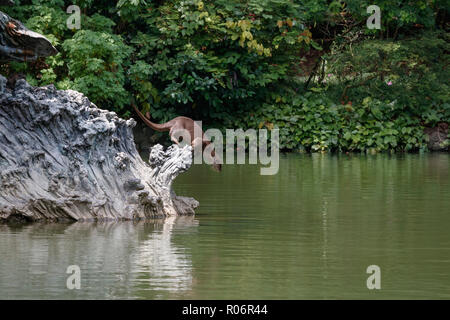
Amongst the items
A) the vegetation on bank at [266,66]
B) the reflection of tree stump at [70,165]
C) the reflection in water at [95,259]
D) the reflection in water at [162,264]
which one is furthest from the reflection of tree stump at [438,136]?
the reflection in water at [162,264]

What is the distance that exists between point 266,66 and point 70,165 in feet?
48.9

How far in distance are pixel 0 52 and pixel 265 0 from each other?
13.8 metres

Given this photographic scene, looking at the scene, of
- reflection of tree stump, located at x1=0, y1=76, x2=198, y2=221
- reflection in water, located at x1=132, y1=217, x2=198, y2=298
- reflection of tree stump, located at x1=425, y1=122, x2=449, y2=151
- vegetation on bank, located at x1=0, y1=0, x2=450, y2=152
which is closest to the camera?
reflection in water, located at x1=132, y1=217, x2=198, y2=298

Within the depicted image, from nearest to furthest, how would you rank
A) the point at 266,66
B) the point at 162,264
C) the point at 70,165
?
1. the point at 162,264
2. the point at 70,165
3. the point at 266,66

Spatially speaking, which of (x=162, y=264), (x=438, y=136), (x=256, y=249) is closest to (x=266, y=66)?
(x=438, y=136)

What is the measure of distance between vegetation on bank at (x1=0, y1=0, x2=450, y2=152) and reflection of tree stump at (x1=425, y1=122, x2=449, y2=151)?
0.18 meters

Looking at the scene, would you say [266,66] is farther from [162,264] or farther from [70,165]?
[162,264]

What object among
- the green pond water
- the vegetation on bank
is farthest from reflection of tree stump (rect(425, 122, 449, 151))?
the green pond water

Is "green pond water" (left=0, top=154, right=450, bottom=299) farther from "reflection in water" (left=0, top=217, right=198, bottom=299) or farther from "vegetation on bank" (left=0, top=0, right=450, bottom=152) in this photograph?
"vegetation on bank" (left=0, top=0, right=450, bottom=152)

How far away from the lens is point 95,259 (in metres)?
9.06

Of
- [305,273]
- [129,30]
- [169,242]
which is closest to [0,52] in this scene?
[169,242]

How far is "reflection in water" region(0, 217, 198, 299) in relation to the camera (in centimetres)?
771

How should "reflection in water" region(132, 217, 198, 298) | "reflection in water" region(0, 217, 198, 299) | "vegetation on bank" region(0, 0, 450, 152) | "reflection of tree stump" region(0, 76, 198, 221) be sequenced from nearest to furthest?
"reflection in water" region(0, 217, 198, 299)
"reflection in water" region(132, 217, 198, 298)
"reflection of tree stump" region(0, 76, 198, 221)
"vegetation on bank" region(0, 0, 450, 152)

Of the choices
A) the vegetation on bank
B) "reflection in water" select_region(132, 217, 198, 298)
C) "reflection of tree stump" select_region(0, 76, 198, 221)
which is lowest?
"reflection in water" select_region(132, 217, 198, 298)
